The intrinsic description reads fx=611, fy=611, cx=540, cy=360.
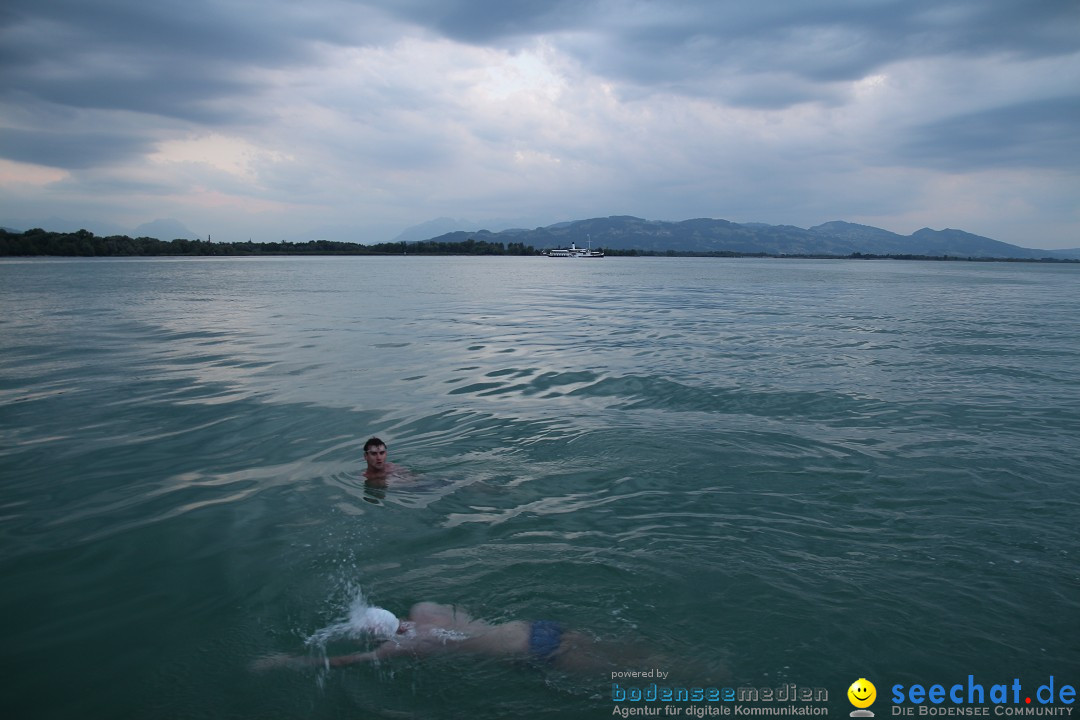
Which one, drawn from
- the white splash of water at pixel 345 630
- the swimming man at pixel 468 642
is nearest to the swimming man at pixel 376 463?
the white splash of water at pixel 345 630

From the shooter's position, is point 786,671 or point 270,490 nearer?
point 786,671

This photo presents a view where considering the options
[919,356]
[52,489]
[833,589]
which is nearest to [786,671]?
[833,589]

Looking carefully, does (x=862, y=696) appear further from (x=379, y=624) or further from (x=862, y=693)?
(x=379, y=624)

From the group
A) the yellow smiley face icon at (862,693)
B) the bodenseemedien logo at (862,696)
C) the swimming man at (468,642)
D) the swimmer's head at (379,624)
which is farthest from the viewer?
the swimmer's head at (379,624)

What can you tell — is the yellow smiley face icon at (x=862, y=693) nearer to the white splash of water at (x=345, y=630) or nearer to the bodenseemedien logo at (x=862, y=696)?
the bodenseemedien logo at (x=862, y=696)

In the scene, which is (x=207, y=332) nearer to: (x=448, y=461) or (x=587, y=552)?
(x=448, y=461)

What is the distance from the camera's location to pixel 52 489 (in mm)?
10750

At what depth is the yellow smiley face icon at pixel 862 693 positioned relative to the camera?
19.6 ft

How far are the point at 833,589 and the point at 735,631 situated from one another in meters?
1.59

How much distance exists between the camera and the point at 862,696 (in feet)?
19.8

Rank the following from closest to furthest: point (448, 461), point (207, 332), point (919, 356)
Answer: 1. point (448, 461)
2. point (919, 356)
3. point (207, 332)

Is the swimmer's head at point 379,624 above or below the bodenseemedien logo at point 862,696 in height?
above

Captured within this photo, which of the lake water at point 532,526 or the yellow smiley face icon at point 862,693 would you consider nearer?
the yellow smiley face icon at point 862,693

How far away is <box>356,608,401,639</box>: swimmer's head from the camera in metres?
6.78
